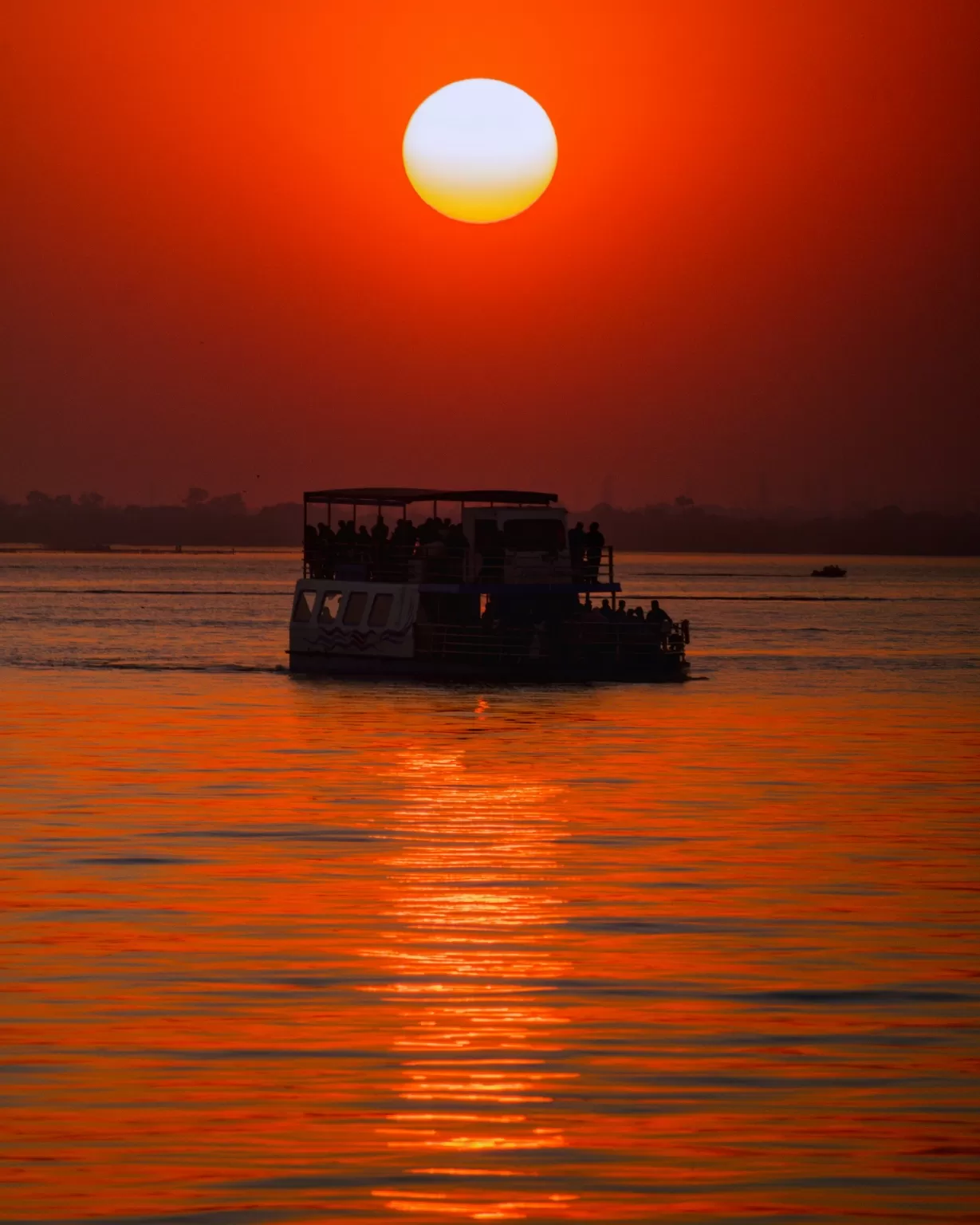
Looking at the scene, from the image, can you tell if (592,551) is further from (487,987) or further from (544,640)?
(487,987)

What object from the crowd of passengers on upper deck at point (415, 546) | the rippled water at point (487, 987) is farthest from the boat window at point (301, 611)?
the rippled water at point (487, 987)

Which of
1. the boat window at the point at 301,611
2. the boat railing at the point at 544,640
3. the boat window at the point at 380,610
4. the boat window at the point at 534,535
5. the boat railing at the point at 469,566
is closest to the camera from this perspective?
the boat railing at the point at 469,566

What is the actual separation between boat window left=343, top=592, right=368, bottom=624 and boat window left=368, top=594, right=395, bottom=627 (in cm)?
35

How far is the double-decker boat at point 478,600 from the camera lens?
196 feet

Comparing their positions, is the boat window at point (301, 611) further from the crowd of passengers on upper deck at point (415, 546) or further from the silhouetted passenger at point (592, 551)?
the silhouetted passenger at point (592, 551)

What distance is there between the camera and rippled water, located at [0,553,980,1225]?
12.0 meters

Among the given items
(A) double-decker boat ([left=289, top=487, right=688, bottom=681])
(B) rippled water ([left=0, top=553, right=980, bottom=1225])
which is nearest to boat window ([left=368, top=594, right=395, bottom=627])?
(A) double-decker boat ([left=289, top=487, right=688, bottom=681])

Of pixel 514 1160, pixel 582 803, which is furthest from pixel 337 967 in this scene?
pixel 582 803

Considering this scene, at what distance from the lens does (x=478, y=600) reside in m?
60.7

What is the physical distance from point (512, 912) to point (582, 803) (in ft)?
38.1

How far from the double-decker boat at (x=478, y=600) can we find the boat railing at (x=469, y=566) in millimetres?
39

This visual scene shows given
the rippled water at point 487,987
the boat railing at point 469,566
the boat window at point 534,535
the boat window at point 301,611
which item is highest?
the boat window at point 534,535

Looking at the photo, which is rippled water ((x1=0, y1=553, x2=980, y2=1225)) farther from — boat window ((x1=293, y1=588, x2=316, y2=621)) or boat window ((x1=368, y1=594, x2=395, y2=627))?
boat window ((x1=293, y1=588, x2=316, y2=621))

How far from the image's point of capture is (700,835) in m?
28.9
